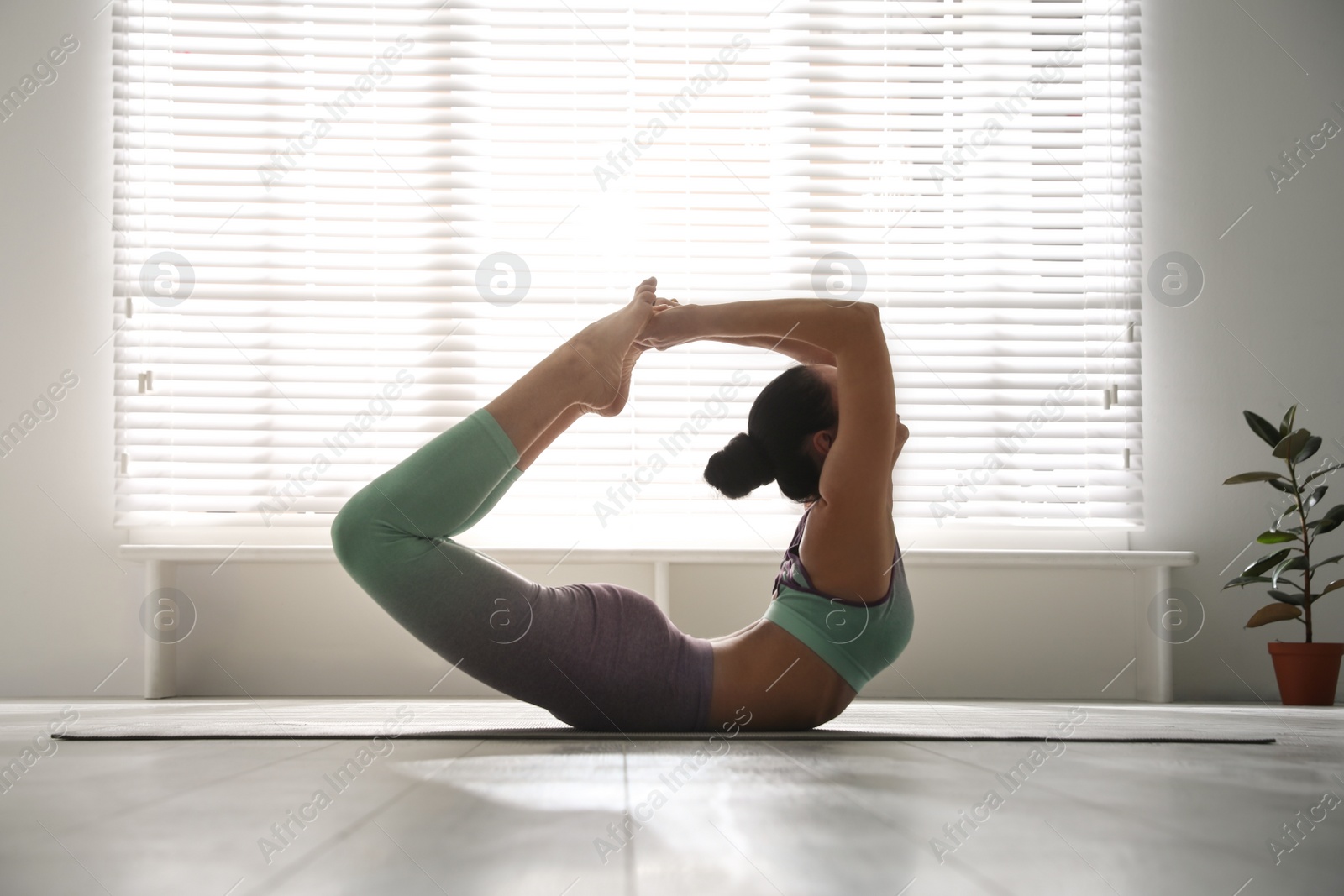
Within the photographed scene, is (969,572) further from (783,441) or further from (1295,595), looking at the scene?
(783,441)

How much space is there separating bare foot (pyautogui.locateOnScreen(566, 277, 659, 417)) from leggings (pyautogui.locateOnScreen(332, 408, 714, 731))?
13 cm

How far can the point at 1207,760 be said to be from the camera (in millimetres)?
882

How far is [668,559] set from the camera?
1953mm

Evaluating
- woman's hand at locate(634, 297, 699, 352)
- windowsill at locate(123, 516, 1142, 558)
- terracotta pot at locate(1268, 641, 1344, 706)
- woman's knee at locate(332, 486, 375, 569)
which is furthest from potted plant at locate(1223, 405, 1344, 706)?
woman's knee at locate(332, 486, 375, 569)

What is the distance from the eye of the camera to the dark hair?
3.52ft

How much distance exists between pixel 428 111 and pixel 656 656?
1.77m

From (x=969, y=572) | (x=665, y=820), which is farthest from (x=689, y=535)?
(x=665, y=820)

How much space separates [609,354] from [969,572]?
1367 millimetres

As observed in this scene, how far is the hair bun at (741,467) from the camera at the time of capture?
1.10 metres

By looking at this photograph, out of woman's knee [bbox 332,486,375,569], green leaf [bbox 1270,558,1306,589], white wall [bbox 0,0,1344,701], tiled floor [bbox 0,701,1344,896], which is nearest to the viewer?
tiled floor [bbox 0,701,1344,896]

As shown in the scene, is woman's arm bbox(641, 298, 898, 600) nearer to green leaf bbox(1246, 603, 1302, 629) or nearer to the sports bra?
the sports bra

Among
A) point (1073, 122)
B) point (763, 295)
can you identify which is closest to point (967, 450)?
point (763, 295)

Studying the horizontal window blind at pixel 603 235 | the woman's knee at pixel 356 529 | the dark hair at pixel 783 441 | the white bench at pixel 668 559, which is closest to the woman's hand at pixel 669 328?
the dark hair at pixel 783 441

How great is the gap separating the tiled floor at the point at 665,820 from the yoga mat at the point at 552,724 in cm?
9
